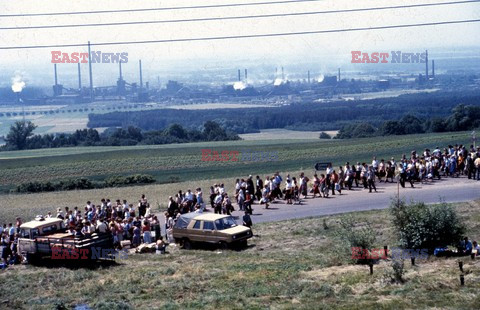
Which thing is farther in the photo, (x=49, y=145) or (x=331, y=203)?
(x=49, y=145)

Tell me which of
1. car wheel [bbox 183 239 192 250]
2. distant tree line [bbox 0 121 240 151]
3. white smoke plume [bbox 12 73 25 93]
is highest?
white smoke plume [bbox 12 73 25 93]

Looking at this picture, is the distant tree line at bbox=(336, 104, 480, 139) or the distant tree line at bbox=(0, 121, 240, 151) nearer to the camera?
the distant tree line at bbox=(336, 104, 480, 139)

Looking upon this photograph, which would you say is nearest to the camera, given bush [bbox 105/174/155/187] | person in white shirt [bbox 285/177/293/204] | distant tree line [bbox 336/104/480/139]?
person in white shirt [bbox 285/177/293/204]

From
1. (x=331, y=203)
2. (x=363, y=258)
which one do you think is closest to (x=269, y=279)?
(x=363, y=258)

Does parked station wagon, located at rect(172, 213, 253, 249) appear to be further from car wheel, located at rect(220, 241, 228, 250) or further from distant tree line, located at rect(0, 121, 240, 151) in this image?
distant tree line, located at rect(0, 121, 240, 151)

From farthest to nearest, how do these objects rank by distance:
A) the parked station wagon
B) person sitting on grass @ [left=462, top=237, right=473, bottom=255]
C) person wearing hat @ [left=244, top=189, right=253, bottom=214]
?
person wearing hat @ [left=244, top=189, right=253, bottom=214], the parked station wagon, person sitting on grass @ [left=462, top=237, right=473, bottom=255]

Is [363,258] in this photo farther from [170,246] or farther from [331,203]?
[331,203]

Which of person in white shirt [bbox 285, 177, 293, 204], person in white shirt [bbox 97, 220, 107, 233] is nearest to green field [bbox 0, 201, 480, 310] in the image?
person in white shirt [bbox 97, 220, 107, 233]
